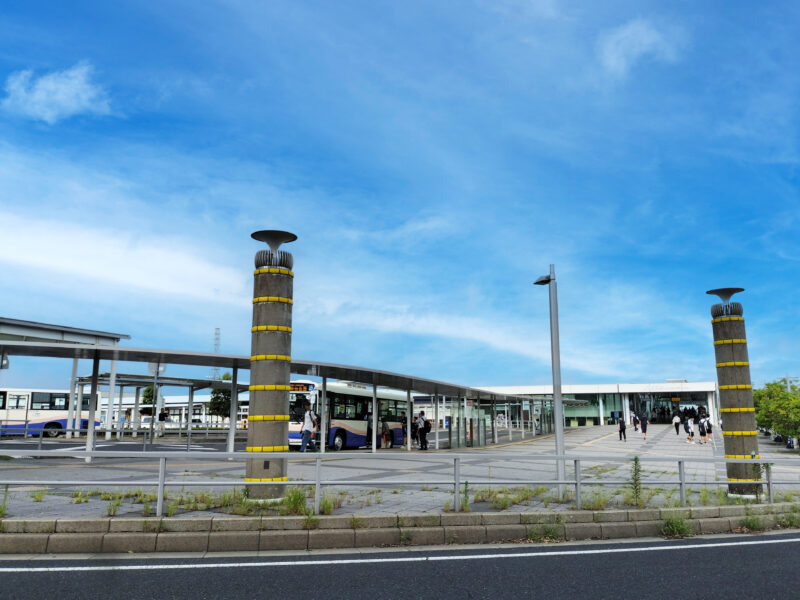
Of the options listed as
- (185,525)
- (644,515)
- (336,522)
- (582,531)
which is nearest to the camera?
(185,525)

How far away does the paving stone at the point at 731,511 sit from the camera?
9.52 metres

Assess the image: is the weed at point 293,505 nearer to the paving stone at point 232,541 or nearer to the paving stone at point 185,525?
the paving stone at point 232,541

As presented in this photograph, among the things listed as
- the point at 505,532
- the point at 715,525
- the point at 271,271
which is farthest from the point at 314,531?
the point at 715,525

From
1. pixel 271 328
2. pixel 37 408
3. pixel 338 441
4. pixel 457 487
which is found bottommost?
pixel 457 487

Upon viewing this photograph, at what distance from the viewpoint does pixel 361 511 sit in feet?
28.2

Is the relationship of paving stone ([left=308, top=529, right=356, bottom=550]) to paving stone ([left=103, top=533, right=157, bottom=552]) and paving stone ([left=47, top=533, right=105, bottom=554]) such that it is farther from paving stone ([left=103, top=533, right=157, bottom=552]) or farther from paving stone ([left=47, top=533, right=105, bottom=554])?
paving stone ([left=47, top=533, right=105, bottom=554])

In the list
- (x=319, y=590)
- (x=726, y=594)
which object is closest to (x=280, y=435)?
(x=319, y=590)

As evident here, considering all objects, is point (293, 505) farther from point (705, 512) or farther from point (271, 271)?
point (705, 512)

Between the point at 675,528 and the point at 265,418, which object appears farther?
the point at 265,418

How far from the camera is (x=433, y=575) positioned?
6.11 metres

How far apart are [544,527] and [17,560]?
20.3 feet

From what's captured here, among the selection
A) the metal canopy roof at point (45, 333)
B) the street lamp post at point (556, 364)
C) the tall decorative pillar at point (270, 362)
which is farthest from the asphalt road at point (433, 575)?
the metal canopy roof at point (45, 333)

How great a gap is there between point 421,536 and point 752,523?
16.8 ft

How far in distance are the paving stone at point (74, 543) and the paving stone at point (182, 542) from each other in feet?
2.19
